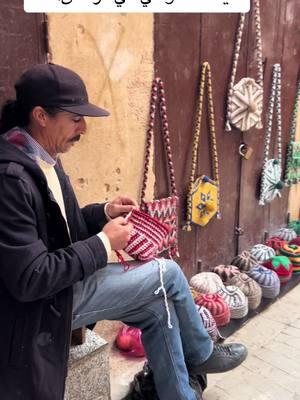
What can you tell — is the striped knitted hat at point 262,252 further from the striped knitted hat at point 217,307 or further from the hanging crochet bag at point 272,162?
the striped knitted hat at point 217,307

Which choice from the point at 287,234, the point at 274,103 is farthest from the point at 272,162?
the point at 287,234

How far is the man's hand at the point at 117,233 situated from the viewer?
148 cm

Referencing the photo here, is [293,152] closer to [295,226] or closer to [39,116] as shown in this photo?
[295,226]

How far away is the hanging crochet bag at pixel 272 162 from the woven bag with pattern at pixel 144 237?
7.62ft

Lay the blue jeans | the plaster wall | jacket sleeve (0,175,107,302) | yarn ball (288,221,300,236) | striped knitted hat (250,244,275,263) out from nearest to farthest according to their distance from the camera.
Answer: jacket sleeve (0,175,107,302) → the blue jeans → the plaster wall → striped knitted hat (250,244,275,263) → yarn ball (288,221,300,236)

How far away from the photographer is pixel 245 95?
3.32 meters

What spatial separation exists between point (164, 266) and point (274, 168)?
2.57m

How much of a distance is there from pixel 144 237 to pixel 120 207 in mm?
190

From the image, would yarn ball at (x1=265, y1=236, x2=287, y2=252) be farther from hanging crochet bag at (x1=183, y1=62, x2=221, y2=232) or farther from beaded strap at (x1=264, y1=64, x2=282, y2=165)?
hanging crochet bag at (x1=183, y1=62, x2=221, y2=232)

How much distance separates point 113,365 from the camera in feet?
7.78

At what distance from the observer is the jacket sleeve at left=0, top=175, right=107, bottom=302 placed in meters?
1.25

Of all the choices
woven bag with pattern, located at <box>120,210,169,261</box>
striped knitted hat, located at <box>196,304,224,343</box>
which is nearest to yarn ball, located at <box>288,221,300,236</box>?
striped knitted hat, located at <box>196,304,224,343</box>

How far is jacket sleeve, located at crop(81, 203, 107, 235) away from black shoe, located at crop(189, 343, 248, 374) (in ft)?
2.49

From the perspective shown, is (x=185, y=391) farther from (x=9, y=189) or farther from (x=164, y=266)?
(x=9, y=189)
